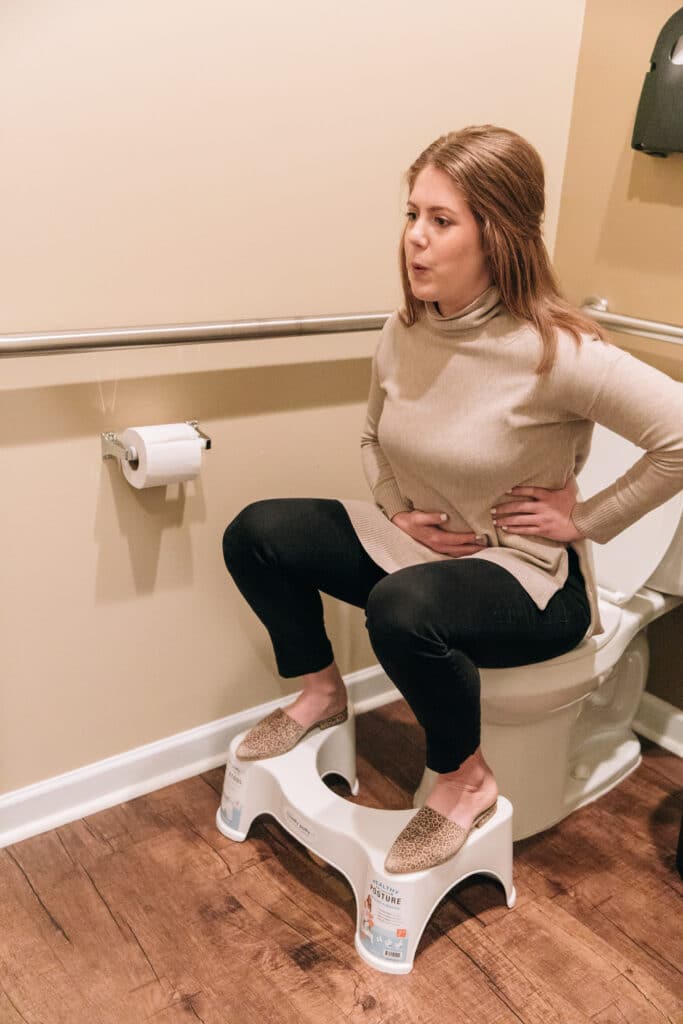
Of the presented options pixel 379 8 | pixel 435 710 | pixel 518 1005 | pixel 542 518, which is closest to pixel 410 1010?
pixel 518 1005

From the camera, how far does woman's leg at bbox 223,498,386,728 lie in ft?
4.96

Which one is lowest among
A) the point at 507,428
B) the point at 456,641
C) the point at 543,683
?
the point at 543,683

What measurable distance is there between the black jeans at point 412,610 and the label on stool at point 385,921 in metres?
0.18

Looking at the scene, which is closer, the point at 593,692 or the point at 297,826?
the point at 297,826

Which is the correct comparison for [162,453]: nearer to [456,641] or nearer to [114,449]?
[114,449]

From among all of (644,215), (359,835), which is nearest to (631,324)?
(644,215)

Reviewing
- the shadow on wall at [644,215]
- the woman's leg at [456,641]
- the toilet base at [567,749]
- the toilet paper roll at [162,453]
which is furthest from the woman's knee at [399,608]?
the shadow on wall at [644,215]

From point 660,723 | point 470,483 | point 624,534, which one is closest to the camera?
point 470,483

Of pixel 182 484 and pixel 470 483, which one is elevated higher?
pixel 470 483

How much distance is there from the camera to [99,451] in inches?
60.6

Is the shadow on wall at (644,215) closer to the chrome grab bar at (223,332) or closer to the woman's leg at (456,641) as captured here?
the chrome grab bar at (223,332)

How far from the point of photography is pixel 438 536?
151 cm

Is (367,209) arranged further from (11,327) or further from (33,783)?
(33,783)

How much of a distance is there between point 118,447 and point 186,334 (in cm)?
20
